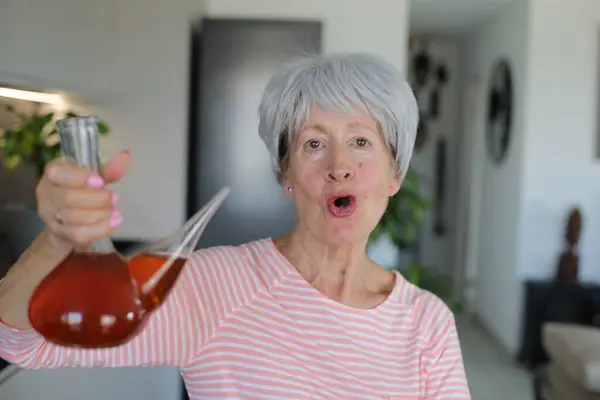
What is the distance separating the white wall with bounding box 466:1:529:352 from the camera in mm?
3984

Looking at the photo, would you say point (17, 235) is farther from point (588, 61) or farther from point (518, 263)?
point (588, 61)

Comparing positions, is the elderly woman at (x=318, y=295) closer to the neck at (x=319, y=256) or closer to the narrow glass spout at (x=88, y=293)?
the neck at (x=319, y=256)

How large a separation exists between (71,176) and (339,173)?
1.24ft

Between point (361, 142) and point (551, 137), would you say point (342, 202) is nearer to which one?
point (361, 142)

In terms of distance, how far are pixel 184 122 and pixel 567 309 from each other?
102 inches

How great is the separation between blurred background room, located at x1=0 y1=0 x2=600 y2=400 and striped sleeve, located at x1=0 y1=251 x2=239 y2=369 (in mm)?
410

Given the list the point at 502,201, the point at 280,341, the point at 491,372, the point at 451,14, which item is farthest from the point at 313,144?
the point at 451,14

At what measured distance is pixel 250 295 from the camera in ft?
2.54

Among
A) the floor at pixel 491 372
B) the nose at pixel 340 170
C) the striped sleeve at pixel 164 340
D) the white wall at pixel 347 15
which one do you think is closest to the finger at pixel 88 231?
the striped sleeve at pixel 164 340

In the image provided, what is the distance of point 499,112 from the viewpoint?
4473 mm

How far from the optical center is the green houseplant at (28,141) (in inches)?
57.8

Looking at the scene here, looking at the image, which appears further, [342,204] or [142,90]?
[142,90]

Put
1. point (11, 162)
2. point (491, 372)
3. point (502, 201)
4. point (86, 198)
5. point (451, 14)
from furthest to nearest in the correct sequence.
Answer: point (451, 14) < point (502, 201) < point (491, 372) < point (11, 162) < point (86, 198)

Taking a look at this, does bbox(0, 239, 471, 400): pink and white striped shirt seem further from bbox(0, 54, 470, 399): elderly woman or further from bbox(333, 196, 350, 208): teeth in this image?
A: bbox(333, 196, 350, 208): teeth
